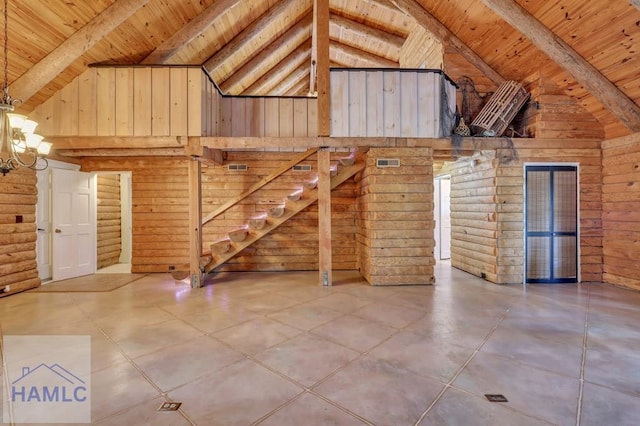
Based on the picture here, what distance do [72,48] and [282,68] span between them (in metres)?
5.01

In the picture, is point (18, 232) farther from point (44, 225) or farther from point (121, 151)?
point (121, 151)

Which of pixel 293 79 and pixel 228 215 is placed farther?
pixel 293 79

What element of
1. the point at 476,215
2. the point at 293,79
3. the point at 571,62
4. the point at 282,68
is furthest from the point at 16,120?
the point at 293,79

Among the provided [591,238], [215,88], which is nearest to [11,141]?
[215,88]

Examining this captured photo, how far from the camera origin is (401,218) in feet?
16.2

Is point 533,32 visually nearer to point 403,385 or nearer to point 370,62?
point 370,62

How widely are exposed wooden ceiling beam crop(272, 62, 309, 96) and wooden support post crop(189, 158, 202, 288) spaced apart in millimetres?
5366

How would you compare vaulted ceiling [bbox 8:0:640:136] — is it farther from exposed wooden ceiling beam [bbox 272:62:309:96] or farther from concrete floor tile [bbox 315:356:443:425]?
concrete floor tile [bbox 315:356:443:425]

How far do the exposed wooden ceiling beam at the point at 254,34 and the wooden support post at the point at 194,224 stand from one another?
85.7 inches

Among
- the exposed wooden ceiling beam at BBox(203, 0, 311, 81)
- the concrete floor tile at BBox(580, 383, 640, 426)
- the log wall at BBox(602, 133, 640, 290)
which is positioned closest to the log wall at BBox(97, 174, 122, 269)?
the exposed wooden ceiling beam at BBox(203, 0, 311, 81)

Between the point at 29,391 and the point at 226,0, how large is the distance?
5.48 metres

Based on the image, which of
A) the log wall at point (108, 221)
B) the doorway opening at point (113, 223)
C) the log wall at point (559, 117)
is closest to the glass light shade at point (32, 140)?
the doorway opening at point (113, 223)

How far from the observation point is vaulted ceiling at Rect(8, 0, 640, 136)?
3.70m

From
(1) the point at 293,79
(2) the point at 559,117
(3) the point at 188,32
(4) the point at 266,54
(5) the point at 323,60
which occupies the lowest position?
(2) the point at 559,117
